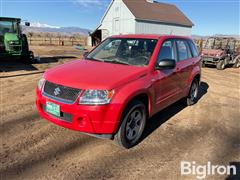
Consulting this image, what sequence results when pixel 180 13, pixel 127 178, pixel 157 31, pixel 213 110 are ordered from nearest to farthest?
pixel 127 178 → pixel 213 110 → pixel 157 31 → pixel 180 13

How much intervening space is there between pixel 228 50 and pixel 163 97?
14.4 meters

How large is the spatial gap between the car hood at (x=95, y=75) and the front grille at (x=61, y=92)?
0.21ft

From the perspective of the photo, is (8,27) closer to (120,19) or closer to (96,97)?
(96,97)

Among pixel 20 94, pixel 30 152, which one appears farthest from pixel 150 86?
pixel 20 94

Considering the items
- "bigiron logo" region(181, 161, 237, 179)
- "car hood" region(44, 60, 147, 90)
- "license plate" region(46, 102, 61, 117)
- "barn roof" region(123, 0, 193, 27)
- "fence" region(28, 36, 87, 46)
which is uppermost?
"barn roof" region(123, 0, 193, 27)

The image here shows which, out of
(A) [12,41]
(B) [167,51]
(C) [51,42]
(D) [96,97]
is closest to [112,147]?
(D) [96,97]

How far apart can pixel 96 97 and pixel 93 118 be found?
31 cm

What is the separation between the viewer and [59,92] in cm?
383

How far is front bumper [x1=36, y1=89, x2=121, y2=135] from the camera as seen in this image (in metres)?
3.57

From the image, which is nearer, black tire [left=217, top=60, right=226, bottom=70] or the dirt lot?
the dirt lot

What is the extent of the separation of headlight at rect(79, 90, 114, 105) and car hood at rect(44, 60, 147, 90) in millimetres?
65

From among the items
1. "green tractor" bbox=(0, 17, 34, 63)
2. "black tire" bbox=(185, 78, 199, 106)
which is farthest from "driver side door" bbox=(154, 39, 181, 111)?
"green tractor" bbox=(0, 17, 34, 63)

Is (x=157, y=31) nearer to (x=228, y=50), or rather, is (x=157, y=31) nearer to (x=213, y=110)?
(x=228, y=50)

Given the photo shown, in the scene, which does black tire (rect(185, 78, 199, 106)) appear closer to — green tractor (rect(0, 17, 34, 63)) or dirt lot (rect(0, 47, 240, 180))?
dirt lot (rect(0, 47, 240, 180))
